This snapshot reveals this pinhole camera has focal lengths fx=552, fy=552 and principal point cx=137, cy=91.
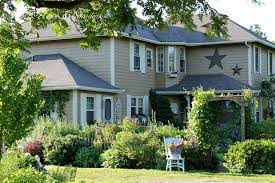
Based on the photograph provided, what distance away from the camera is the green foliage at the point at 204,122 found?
18078 mm

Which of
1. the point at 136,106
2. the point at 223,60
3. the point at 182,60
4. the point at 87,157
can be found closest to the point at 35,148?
the point at 87,157

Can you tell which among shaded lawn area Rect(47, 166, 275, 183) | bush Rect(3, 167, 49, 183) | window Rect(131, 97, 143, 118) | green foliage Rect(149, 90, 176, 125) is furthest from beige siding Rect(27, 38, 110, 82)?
bush Rect(3, 167, 49, 183)

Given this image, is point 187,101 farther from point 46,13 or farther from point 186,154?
point 46,13

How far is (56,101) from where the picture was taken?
83.5 feet

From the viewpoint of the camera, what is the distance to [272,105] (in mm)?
35219

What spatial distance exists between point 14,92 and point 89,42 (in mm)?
1729

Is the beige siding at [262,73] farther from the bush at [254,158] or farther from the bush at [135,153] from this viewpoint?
the bush at [254,158]

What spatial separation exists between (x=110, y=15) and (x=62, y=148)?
1116 centimetres

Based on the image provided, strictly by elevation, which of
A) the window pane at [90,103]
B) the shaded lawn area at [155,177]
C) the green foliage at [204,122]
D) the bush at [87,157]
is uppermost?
the window pane at [90,103]

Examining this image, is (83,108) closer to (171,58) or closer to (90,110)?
(90,110)

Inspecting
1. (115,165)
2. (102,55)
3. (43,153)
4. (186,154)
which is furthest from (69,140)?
(102,55)

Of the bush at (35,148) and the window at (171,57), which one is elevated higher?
the window at (171,57)

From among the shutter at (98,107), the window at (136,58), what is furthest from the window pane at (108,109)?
the window at (136,58)

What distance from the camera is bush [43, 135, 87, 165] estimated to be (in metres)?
19.5
